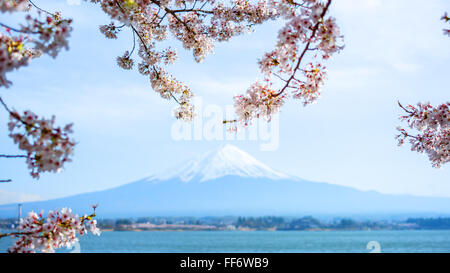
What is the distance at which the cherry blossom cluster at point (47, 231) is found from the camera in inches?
104

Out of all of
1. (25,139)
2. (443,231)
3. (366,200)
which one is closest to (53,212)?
(25,139)

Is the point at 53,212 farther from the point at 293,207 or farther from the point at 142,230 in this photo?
the point at 293,207

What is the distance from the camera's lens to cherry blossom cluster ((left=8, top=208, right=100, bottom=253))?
2639mm

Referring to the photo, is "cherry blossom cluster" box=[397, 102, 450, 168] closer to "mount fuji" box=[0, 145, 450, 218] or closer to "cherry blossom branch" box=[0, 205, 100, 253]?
"cherry blossom branch" box=[0, 205, 100, 253]

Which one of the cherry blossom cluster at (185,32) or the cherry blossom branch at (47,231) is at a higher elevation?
the cherry blossom cluster at (185,32)

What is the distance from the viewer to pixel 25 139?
217 centimetres

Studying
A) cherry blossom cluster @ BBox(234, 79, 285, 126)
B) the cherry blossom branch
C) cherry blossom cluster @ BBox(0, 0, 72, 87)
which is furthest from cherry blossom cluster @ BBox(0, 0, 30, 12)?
cherry blossom cluster @ BBox(234, 79, 285, 126)

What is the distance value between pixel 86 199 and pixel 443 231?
296 ft

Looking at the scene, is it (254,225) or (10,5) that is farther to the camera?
(254,225)

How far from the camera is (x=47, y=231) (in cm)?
262

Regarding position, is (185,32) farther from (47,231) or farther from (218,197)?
(218,197)

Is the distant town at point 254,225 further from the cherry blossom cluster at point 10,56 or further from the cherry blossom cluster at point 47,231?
the cherry blossom cluster at point 10,56

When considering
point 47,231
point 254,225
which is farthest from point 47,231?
point 254,225

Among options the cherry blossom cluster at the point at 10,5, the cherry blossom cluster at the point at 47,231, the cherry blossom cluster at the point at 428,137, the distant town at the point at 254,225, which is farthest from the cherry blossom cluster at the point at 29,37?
the distant town at the point at 254,225
